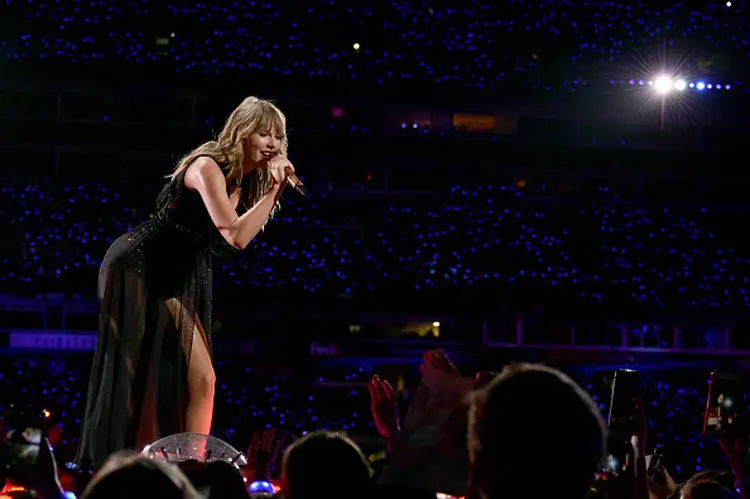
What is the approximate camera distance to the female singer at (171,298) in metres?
3.92

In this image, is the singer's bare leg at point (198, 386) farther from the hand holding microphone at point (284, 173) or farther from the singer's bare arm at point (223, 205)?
the hand holding microphone at point (284, 173)

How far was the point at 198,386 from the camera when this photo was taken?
160 inches

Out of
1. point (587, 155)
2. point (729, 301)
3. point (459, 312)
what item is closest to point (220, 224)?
point (459, 312)

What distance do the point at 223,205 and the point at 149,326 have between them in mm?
643

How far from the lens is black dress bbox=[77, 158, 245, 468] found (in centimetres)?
393

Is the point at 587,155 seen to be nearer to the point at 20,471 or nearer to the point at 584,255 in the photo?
the point at 584,255

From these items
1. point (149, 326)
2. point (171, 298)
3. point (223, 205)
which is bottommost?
point (149, 326)

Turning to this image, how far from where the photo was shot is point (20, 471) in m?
2.27

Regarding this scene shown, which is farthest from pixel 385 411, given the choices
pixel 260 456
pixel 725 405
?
pixel 725 405

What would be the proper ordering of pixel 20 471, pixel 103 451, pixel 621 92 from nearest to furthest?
pixel 20 471 < pixel 103 451 < pixel 621 92

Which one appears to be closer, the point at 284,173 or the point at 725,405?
the point at 725,405

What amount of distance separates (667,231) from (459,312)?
5187 mm

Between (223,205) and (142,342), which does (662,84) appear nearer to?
(223,205)

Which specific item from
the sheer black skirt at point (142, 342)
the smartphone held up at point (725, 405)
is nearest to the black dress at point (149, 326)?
the sheer black skirt at point (142, 342)
